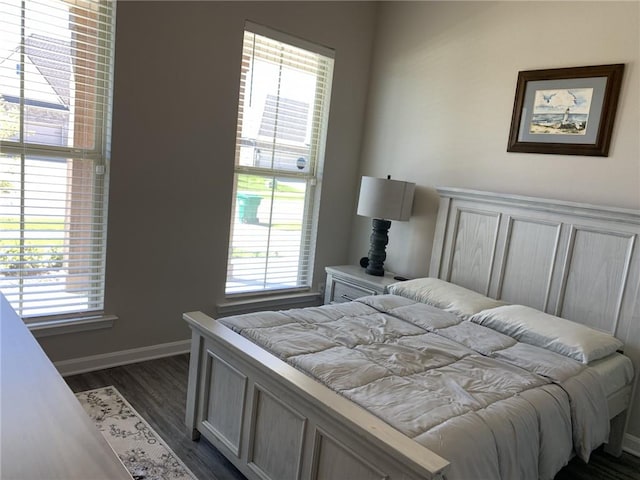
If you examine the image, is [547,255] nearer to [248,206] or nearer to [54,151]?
[248,206]

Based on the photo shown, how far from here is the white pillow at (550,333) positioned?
232cm

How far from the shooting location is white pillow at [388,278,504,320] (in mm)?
2807

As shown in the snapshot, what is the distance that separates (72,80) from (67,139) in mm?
335

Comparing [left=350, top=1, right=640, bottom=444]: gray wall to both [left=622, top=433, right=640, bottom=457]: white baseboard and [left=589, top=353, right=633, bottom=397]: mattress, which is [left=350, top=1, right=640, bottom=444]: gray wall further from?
[left=589, top=353, right=633, bottom=397]: mattress

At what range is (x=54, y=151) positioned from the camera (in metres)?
2.75

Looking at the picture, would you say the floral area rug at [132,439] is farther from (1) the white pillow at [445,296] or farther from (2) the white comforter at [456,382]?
(1) the white pillow at [445,296]

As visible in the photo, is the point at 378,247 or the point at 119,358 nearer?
the point at 119,358

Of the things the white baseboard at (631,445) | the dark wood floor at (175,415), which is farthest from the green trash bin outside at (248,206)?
the white baseboard at (631,445)

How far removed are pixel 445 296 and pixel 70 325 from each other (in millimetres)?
2273

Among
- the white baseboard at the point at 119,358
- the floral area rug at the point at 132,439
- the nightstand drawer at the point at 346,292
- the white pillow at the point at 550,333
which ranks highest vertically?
the white pillow at the point at 550,333

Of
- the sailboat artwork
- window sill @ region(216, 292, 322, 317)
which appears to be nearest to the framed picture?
the sailboat artwork

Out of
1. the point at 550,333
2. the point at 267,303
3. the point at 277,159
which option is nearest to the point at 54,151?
the point at 277,159

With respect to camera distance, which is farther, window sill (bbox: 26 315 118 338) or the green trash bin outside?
the green trash bin outside

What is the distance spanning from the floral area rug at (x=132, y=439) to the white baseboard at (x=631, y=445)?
2.33 meters
